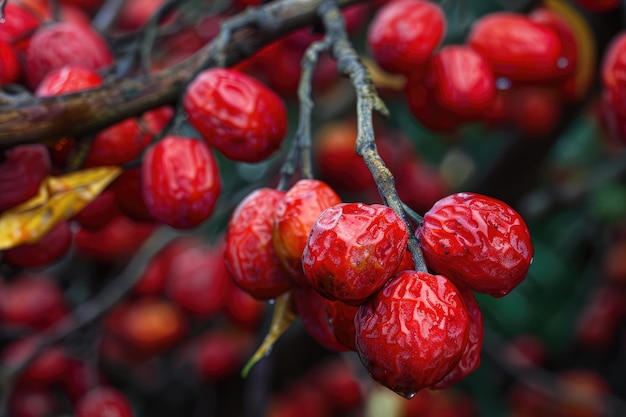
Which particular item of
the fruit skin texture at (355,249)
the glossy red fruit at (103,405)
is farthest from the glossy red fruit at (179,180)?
the glossy red fruit at (103,405)

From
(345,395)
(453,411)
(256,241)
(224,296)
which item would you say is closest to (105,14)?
(224,296)

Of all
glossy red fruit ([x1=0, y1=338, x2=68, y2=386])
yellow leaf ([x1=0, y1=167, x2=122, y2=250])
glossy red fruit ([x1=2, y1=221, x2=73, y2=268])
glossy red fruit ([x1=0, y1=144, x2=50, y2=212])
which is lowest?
glossy red fruit ([x1=0, y1=338, x2=68, y2=386])

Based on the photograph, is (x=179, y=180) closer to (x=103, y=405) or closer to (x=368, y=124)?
(x=368, y=124)

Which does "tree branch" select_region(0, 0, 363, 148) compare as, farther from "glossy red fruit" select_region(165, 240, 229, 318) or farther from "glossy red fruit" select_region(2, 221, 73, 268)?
"glossy red fruit" select_region(165, 240, 229, 318)

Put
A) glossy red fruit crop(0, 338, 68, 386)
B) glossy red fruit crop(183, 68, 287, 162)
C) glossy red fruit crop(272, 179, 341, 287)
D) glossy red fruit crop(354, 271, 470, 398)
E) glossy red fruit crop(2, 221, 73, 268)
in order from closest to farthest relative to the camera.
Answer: glossy red fruit crop(354, 271, 470, 398) < glossy red fruit crop(272, 179, 341, 287) < glossy red fruit crop(183, 68, 287, 162) < glossy red fruit crop(2, 221, 73, 268) < glossy red fruit crop(0, 338, 68, 386)

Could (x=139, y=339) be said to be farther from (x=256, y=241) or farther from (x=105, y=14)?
(x=256, y=241)

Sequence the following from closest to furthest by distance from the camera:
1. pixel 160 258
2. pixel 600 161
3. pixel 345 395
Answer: pixel 160 258 → pixel 345 395 → pixel 600 161

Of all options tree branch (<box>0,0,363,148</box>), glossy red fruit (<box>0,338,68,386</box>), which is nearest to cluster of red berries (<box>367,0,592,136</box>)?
tree branch (<box>0,0,363,148</box>)
